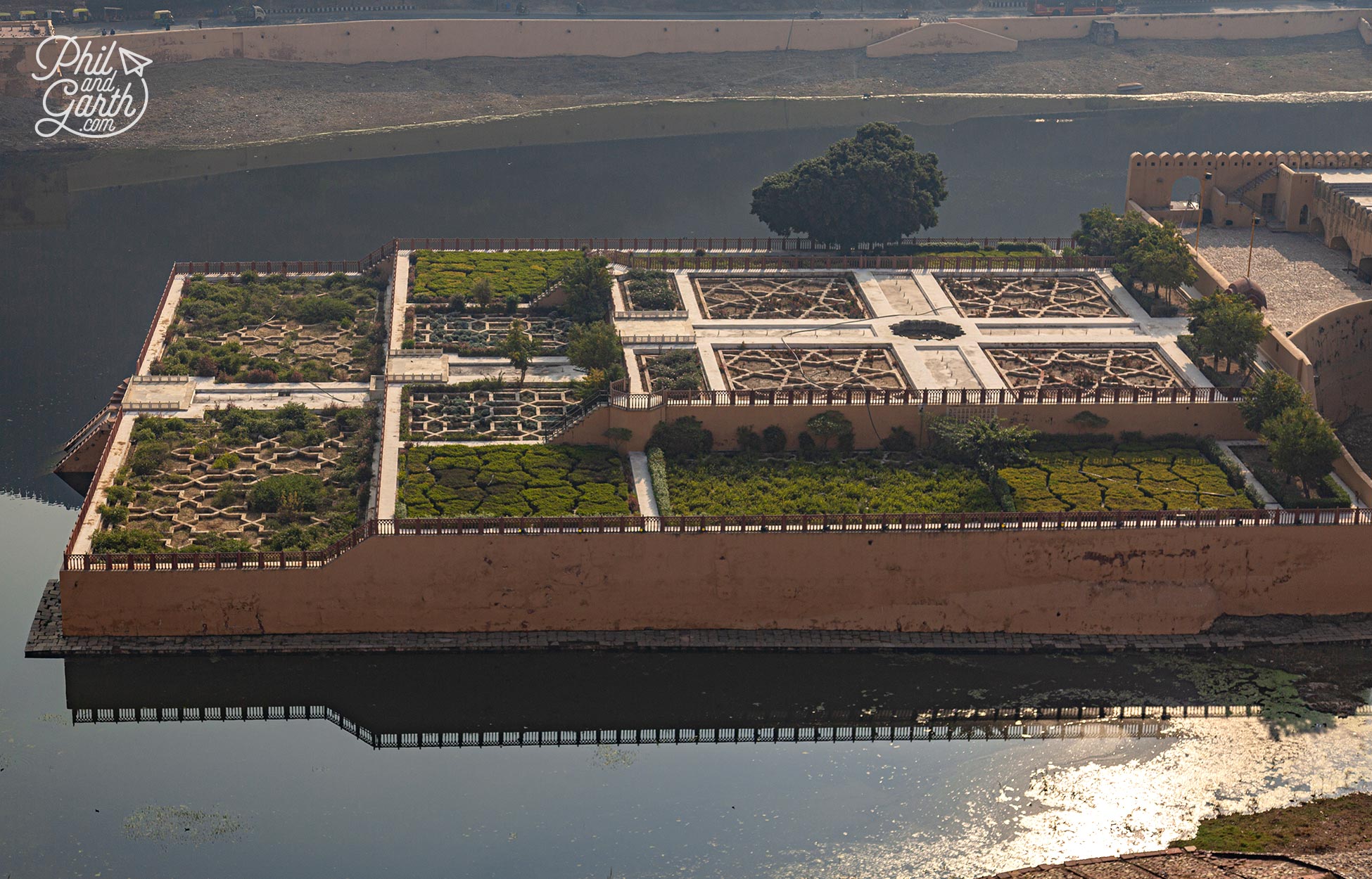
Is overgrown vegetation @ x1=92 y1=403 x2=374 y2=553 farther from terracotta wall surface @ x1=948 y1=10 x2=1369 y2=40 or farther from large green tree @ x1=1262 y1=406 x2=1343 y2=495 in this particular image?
terracotta wall surface @ x1=948 y1=10 x2=1369 y2=40

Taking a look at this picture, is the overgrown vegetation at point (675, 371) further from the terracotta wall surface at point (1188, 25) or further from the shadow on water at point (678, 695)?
the terracotta wall surface at point (1188, 25)

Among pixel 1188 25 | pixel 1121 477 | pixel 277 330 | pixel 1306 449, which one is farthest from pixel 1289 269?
pixel 1188 25

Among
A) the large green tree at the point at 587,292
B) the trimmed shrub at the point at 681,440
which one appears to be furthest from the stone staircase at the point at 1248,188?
the trimmed shrub at the point at 681,440

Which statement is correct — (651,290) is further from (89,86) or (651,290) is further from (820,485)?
(89,86)

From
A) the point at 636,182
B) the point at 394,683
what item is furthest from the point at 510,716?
the point at 636,182

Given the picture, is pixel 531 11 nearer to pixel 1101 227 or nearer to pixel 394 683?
pixel 1101 227

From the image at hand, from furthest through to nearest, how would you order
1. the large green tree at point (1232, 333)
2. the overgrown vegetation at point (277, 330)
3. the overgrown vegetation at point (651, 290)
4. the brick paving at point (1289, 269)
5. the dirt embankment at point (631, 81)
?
1. the dirt embankment at point (631, 81)
2. the overgrown vegetation at point (651, 290)
3. the brick paving at point (1289, 269)
4. the overgrown vegetation at point (277, 330)
5. the large green tree at point (1232, 333)
